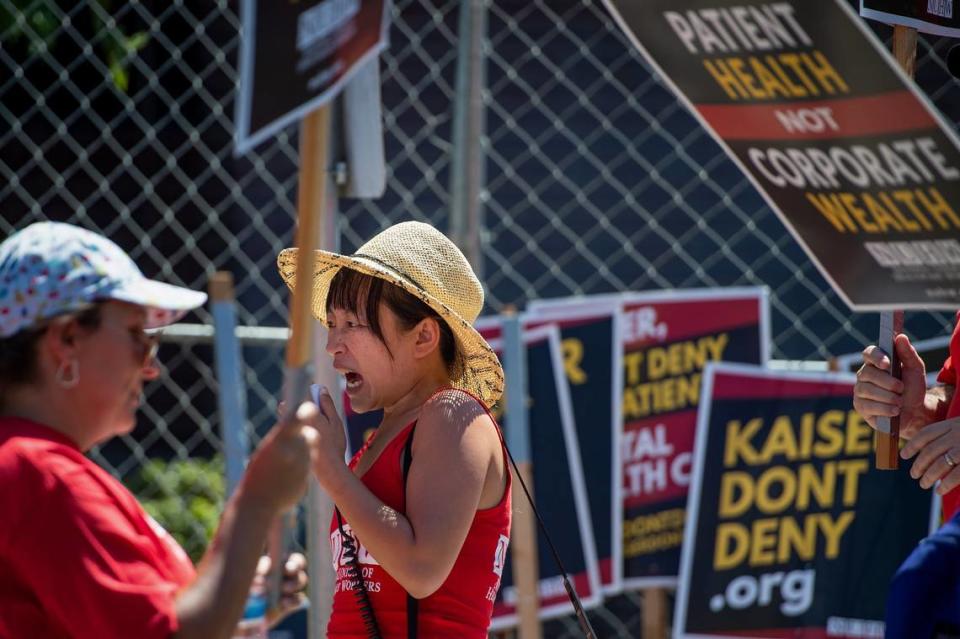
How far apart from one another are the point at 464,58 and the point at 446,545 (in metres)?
2.13

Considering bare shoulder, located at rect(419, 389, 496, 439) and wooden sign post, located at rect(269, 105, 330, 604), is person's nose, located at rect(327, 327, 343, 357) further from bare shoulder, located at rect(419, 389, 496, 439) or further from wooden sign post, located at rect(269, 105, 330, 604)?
wooden sign post, located at rect(269, 105, 330, 604)

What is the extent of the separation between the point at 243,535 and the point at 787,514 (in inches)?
102

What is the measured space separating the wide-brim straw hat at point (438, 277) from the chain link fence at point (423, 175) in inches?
94.9

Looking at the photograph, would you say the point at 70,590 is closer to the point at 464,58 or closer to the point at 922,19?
the point at 922,19

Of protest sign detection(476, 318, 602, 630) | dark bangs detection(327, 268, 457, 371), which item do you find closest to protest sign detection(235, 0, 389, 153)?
dark bangs detection(327, 268, 457, 371)

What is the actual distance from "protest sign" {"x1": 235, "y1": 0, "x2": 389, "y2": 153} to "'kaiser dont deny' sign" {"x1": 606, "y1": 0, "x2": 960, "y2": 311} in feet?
2.62

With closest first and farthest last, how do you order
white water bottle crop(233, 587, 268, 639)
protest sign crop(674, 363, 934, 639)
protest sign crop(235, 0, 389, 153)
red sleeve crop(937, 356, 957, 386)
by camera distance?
protest sign crop(235, 0, 389, 153)
red sleeve crop(937, 356, 957, 386)
white water bottle crop(233, 587, 268, 639)
protest sign crop(674, 363, 934, 639)

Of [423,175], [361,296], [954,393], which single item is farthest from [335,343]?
[423,175]

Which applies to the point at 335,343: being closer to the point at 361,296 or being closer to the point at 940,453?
the point at 361,296

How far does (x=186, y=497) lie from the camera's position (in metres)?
4.55

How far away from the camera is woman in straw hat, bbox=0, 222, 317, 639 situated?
150 centimetres

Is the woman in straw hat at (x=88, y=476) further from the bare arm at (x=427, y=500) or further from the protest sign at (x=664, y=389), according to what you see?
the protest sign at (x=664, y=389)

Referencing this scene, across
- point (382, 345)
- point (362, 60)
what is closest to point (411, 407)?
point (382, 345)

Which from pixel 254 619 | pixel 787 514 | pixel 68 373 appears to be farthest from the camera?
pixel 787 514
